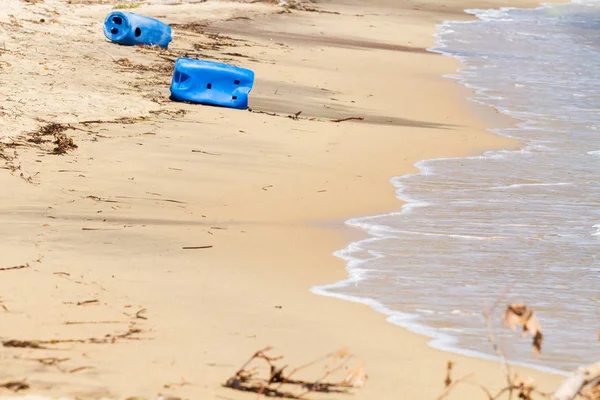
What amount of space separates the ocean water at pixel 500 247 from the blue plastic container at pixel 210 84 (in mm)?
2114

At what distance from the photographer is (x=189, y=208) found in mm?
6641

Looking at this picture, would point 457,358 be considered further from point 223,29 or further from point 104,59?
point 223,29

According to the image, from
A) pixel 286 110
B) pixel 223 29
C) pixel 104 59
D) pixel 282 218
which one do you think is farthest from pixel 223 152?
pixel 223 29

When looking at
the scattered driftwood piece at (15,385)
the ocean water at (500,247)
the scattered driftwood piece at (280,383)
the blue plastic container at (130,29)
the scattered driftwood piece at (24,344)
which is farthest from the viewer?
the blue plastic container at (130,29)

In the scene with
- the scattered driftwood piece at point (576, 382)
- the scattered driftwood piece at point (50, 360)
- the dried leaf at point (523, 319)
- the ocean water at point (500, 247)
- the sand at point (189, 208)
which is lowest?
the ocean water at point (500, 247)

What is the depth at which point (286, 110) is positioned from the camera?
419 inches

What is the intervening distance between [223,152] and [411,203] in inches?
68.2

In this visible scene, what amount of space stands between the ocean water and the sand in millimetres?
227

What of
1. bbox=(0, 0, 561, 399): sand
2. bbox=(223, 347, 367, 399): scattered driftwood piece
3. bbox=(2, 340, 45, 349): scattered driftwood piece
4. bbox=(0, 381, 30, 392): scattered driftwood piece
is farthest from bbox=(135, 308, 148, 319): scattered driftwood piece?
bbox=(0, 381, 30, 392): scattered driftwood piece

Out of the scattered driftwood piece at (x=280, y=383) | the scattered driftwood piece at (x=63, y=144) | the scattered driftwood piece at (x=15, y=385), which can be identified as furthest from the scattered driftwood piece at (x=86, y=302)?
the scattered driftwood piece at (x=63, y=144)

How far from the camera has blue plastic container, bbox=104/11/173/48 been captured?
516 inches

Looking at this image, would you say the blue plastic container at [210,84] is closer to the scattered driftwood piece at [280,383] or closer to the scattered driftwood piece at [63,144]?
the scattered driftwood piece at [63,144]

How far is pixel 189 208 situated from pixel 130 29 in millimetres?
7043

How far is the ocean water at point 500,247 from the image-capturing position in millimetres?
4812
